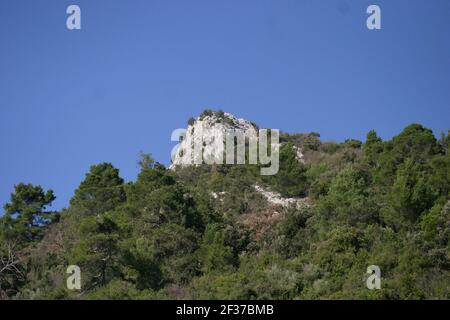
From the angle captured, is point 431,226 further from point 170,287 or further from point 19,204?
point 19,204

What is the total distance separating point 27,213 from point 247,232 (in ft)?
40.2

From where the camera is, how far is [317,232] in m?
39.8

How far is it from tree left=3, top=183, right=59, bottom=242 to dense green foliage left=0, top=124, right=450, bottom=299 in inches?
2.5

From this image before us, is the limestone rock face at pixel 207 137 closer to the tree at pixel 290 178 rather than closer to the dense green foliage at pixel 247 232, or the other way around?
the dense green foliage at pixel 247 232

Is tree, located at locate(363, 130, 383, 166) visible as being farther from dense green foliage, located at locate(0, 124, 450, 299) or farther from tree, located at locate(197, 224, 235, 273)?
tree, located at locate(197, 224, 235, 273)

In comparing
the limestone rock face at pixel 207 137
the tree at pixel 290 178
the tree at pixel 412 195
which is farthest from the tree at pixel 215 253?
the limestone rock face at pixel 207 137

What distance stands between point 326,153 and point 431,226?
20.6 m

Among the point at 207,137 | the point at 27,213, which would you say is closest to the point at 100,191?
the point at 27,213

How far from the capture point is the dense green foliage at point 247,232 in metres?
33.5

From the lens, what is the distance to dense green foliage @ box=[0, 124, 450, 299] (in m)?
33.5

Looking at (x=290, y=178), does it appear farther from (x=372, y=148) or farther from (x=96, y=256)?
(x=96, y=256)

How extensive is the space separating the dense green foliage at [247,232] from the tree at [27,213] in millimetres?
63

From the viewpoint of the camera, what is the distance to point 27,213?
47.9m

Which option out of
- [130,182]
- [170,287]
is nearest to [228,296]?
[170,287]
